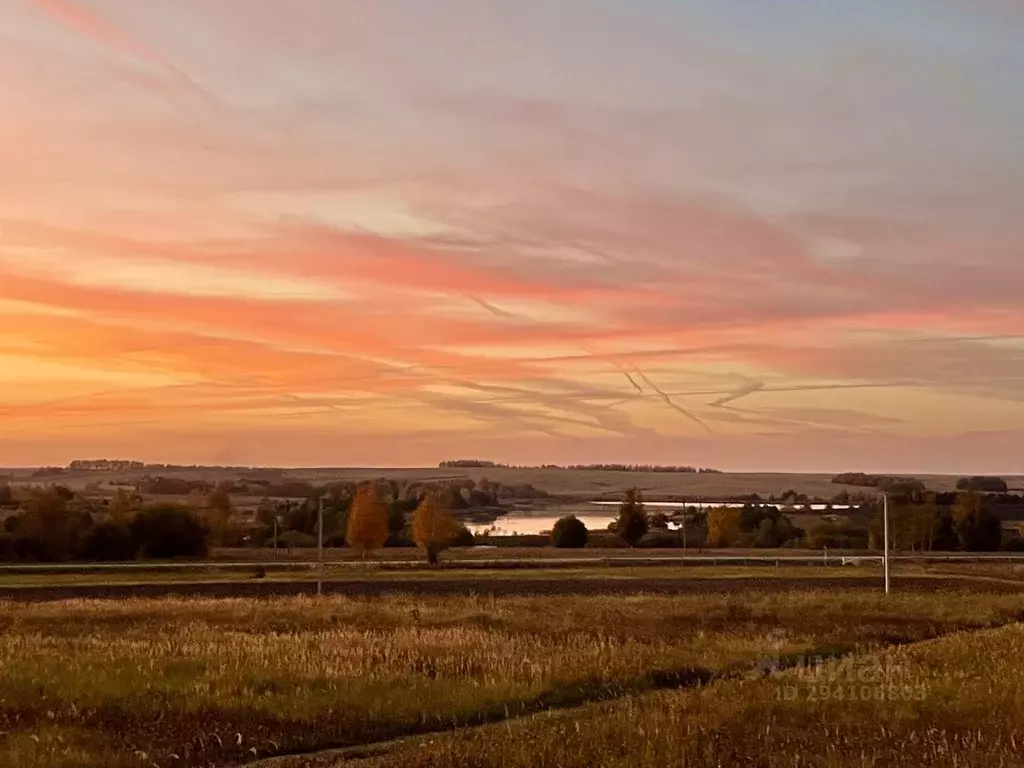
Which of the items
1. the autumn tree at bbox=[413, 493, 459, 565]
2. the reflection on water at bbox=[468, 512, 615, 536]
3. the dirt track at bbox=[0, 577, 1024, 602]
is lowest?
the reflection on water at bbox=[468, 512, 615, 536]

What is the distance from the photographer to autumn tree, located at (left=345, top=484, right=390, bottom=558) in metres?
76.6

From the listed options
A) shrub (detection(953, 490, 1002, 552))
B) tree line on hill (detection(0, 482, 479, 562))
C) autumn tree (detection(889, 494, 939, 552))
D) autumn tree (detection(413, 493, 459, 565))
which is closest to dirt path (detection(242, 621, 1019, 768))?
autumn tree (detection(413, 493, 459, 565))

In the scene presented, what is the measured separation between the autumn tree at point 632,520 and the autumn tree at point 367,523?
29295 millimetres

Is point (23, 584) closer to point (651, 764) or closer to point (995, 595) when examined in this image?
point (995, 595)

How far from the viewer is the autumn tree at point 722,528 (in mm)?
106125

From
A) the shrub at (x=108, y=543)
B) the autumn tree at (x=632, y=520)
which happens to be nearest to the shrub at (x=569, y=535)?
the autumn tree at (x=632, y=520)

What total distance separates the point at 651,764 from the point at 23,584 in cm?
4769

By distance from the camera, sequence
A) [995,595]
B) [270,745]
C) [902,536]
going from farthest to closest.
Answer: [902,536] < [995,595] < [270,745]

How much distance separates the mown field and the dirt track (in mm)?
11710

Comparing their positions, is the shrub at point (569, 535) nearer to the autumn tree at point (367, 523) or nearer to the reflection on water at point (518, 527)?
the reflection on water at point (518, 527)

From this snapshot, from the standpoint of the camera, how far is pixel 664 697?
19.3 metres

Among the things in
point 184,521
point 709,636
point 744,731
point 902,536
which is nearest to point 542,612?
point 709,636

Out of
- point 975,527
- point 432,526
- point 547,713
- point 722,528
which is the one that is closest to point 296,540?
point 432,526

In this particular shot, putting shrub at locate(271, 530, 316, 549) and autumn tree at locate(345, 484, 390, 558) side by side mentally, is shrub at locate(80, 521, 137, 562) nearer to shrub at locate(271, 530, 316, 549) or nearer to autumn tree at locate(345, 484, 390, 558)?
autumn tree at locate(345, 484, 390, 558)
